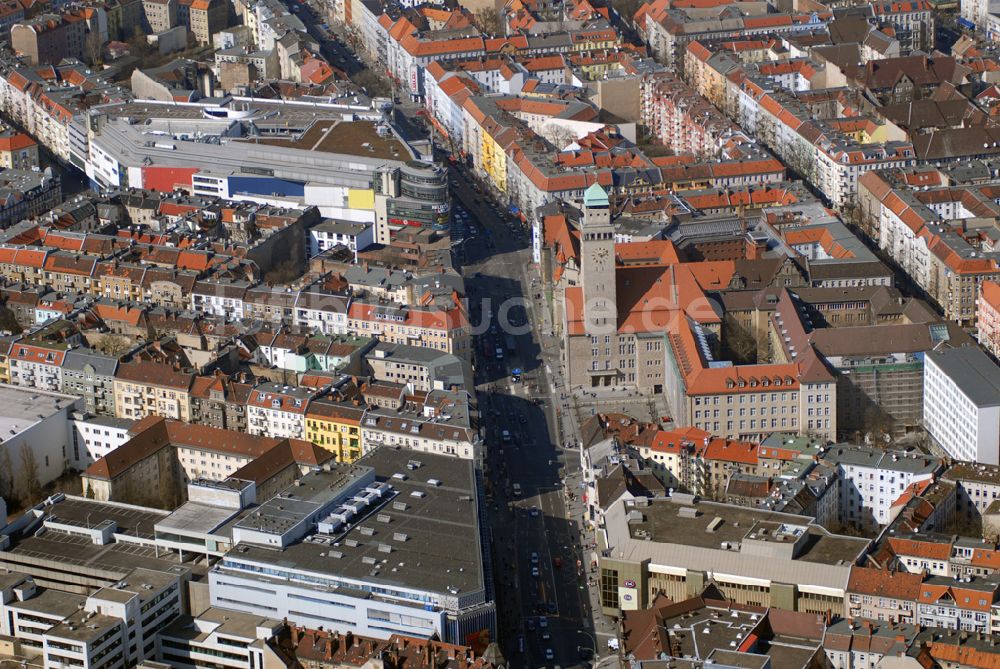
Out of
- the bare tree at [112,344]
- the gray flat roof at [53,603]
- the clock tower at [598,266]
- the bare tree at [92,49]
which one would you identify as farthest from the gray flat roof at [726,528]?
the bare tree at [92,49]

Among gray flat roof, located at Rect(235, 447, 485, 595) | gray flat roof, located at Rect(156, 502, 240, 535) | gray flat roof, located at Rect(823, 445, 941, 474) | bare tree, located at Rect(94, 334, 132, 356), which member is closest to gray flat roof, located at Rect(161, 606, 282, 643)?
gray flat roof, located at Rect(235, 447, 485, 595)

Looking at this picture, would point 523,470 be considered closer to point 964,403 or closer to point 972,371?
point 964,403

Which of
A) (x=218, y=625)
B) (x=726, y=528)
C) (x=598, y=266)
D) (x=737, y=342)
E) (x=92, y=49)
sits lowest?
(x=737, y=342)

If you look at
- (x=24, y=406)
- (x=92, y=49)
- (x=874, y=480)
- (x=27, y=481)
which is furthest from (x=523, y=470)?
(x=92, y=49)

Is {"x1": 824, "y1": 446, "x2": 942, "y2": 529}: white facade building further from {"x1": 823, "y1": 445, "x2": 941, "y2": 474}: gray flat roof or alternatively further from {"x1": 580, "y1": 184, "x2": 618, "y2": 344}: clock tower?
{"x1": 580, "y1": 184, "x2": 618, "y2": 344}: clock tower

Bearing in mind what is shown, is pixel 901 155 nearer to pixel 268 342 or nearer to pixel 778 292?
pixel 778 292

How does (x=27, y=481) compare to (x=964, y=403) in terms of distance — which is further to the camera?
(x=964, y=403)
